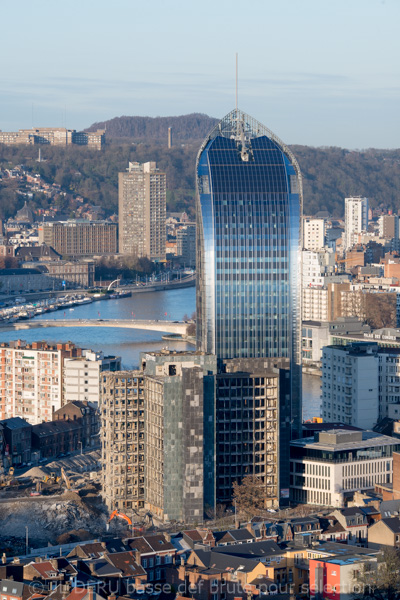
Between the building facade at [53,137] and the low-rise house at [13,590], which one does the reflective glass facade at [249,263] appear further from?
the building facade at [53,137]

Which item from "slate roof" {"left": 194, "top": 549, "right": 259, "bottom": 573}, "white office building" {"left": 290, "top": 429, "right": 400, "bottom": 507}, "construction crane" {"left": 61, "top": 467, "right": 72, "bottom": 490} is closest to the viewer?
"slate roof" {"left": 194, "top": 549, "right": 259, "bottom": 573}

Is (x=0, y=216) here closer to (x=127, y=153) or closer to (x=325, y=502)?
(x=127, y=153)

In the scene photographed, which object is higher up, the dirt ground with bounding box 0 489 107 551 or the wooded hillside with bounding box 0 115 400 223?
the wooded hillside with bounding box 0 115 400 223

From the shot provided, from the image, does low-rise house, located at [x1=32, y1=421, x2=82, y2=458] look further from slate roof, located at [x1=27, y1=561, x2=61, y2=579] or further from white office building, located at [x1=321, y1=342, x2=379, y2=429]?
slate roof, located at [x1=27, y1=561, x2=61, y2=579]

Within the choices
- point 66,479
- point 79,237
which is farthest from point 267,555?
point 79,237

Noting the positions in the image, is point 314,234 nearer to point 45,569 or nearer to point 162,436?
point 162,436

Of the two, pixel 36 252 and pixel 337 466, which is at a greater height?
pixel 36 252

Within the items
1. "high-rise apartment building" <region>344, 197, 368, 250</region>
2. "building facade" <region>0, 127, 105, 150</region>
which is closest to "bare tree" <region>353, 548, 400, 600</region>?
"high-rise apartment building" <region>344, 197, 368, 250</region>
